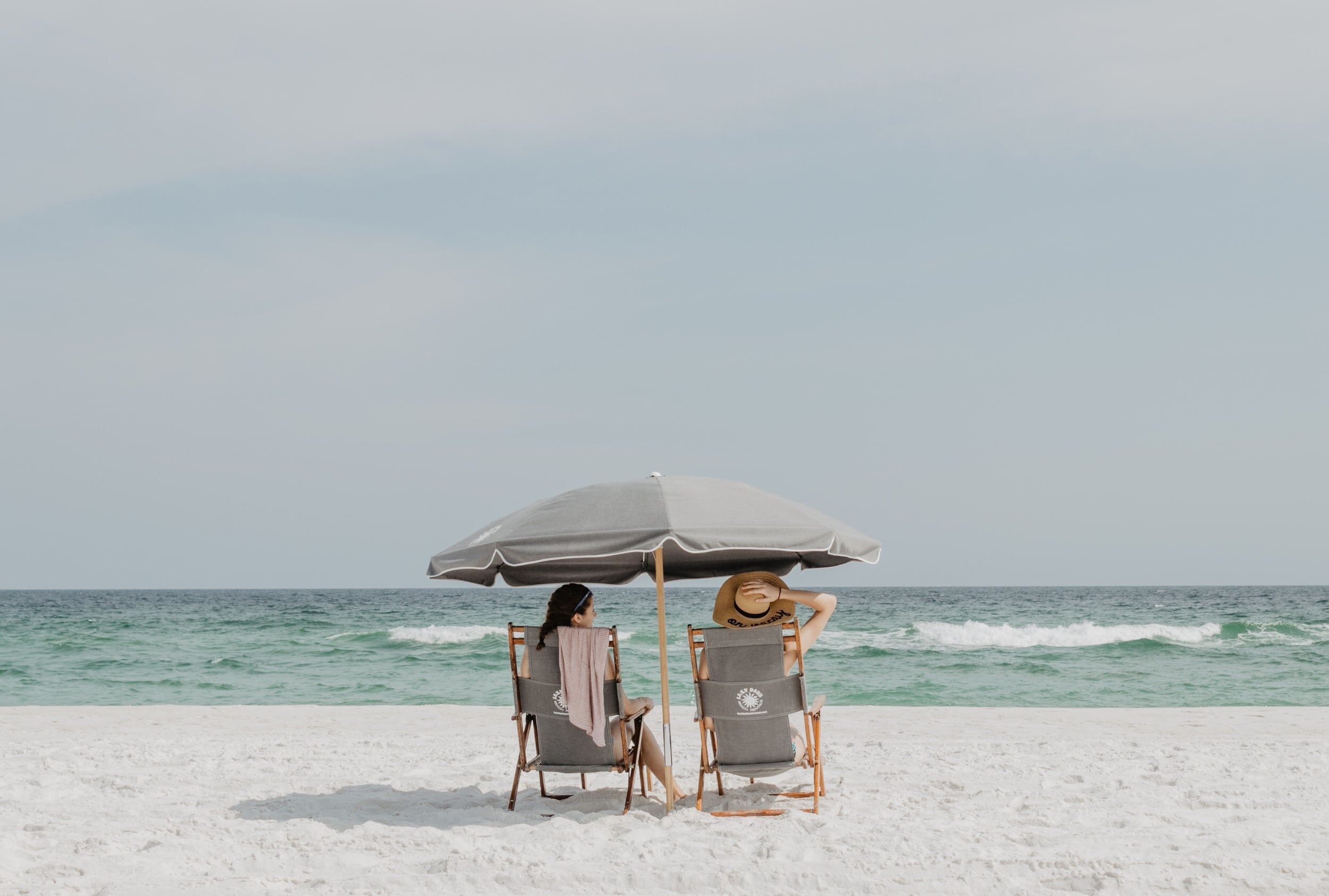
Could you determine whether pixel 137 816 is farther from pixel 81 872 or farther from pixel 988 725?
pixel 988 725

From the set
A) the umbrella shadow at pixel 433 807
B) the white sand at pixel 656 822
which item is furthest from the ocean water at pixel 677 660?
the umbrella shadow at pixel 433 807

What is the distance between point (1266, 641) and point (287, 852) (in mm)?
25201

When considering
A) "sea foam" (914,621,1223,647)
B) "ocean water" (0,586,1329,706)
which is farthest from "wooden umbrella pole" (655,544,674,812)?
Answer: "sea foam" (914,621,1223,647)

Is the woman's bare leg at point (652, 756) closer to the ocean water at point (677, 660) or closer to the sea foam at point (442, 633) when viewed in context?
the ocean water at point (677, 660)

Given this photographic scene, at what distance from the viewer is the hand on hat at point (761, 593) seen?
524 cm

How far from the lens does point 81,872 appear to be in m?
4.06

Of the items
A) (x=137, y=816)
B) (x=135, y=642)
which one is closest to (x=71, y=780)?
(x=137, y=816)

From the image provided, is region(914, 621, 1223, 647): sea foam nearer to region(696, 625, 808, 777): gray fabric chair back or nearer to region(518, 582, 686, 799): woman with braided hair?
region(696, 625, 808, 777): gray fabric chair back

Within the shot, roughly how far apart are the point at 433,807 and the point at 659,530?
7.08 ft

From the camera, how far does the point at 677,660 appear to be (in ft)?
58.2

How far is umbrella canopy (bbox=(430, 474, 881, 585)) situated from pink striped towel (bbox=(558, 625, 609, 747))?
0.41 meters

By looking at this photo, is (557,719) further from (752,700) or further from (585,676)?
(752,700)

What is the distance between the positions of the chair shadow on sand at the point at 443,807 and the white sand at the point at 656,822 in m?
0.02

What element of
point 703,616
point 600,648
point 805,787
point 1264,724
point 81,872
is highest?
point 600,648
